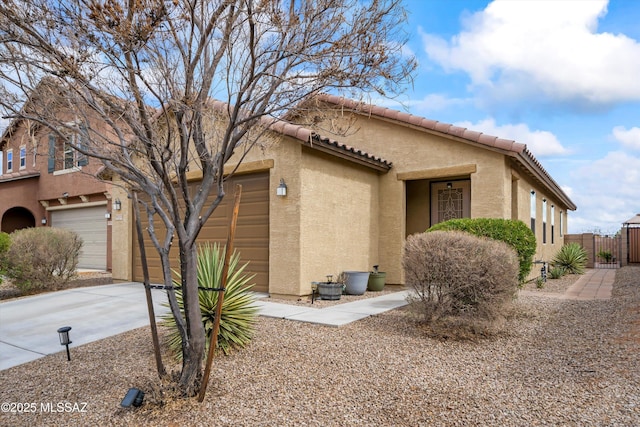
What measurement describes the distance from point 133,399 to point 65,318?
5.14 metres

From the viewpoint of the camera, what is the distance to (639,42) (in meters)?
8.53

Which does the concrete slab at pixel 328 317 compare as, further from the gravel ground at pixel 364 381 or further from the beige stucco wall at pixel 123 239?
the beige stucco wall at pixel 123 239

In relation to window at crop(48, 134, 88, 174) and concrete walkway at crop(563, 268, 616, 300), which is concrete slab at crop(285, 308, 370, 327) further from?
concrete walkway at crop(563, 268, 616, 300)

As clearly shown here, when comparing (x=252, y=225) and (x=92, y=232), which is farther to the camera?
(x=92, y=232)

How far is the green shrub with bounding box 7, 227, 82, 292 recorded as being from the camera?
11750 millimetres

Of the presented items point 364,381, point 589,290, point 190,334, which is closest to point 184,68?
point 190,334

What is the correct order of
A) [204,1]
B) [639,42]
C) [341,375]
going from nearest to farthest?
[204,1] → [341,375] → [639,42]

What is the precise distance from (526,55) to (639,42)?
2024 millimetres

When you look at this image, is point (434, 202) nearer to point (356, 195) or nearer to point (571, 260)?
point (356, 195)

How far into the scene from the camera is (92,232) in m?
18.7

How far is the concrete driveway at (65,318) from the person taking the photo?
21.9 ft

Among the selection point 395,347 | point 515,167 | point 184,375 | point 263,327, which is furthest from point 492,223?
point 184,375

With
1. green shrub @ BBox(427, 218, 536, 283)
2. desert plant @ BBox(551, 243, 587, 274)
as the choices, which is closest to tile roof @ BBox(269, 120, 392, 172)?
green shrub @ BBox(427, 218, 536, 283)

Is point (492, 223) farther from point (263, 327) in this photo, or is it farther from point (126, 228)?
point (126, 228)
